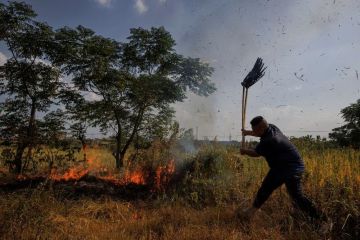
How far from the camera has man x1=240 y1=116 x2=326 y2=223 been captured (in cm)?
544

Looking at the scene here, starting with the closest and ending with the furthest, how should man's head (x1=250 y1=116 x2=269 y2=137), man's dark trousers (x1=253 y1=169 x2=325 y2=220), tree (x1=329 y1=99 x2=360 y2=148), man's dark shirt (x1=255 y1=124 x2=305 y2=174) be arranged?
man's dark trousers (x1=253 y1=169 x2=325 y2=220)
man's dark shirt (x1=255 y1=124 x2=305 y2=174)
man's head (x1=250 y1=116 x2=269 y2=137)
tree (x1=329 y1=99 x2=360 y2=148)

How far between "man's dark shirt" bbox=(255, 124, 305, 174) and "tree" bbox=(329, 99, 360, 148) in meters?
16.3

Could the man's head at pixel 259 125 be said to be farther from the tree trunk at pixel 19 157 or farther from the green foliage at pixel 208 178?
the tree trunk at pixel 19 157

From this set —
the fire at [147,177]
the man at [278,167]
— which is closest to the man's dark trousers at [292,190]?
the man at [278,167]

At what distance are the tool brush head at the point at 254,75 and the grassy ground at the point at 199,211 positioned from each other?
80.0 inches

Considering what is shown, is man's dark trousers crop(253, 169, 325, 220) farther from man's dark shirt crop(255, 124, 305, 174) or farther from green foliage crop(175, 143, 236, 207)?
green foliage crop(175, 143, 236, 207)

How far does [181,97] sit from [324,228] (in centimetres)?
1045

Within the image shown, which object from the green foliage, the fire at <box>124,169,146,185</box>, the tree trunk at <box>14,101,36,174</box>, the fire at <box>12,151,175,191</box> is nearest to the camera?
the green foliage

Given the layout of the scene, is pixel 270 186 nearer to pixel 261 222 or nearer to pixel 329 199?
pixel 261 222

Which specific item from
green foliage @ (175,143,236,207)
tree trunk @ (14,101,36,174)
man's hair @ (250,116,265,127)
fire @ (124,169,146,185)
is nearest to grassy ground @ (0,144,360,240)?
green foliage @ (175,143,236,207)

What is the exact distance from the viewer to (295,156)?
5629 mm

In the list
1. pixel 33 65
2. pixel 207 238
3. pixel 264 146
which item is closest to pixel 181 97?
pixel 33 65

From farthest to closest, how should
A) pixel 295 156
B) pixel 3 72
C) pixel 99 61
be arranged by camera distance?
pixel 99 61
pixel 3 72
pixel 295 156

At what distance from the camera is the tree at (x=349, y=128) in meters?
20.3
